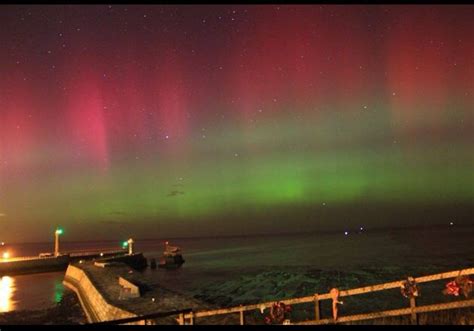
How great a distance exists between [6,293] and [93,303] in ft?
49.6

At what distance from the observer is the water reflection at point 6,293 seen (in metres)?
27.2

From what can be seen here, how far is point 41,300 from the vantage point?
29.2 meters

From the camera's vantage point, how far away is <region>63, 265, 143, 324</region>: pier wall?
16.8m

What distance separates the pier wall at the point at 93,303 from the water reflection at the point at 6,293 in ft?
14.0

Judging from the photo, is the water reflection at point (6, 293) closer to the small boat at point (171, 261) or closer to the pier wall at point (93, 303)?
the pier wall at point (93, 303)

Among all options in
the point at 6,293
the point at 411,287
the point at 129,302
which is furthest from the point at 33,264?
the point at 411,287

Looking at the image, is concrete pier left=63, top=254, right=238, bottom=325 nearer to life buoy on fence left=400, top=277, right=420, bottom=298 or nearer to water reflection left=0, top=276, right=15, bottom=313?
water reflection left=0, top=276, right=15, bottom=313

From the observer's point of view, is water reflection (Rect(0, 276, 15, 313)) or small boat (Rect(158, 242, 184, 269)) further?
small boat (Rect(158, 242, 184, 269))

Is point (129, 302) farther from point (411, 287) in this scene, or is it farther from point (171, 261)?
point (171, 261)

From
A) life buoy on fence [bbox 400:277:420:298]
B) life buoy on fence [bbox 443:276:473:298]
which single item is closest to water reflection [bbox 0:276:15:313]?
life buoy on fence [bbox 400:277:420:298]

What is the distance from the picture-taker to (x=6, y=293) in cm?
3350

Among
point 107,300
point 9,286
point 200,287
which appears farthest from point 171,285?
point 107,300

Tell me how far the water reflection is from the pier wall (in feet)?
14.0

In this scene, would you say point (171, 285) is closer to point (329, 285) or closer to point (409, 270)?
point (329, 285)
